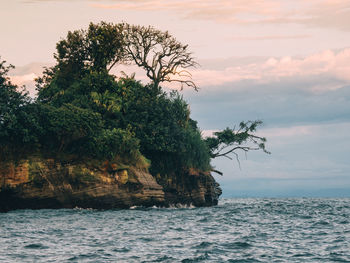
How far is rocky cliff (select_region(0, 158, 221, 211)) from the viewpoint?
4266 cm

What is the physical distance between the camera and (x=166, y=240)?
2519 cm

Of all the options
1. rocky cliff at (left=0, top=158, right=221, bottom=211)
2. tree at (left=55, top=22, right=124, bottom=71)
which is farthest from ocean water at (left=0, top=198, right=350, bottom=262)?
tree at (left=55, top=22, right=124, bottom=71)

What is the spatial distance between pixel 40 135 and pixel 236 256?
90.0 feet

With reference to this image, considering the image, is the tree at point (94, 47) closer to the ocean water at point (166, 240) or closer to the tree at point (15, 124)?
the tree at point (15, 124)

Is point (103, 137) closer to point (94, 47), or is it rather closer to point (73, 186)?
point (73, 186)

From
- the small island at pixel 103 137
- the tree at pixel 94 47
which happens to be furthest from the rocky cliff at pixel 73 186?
the tree at pixel 94 47

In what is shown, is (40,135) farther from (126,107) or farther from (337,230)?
(337,230)

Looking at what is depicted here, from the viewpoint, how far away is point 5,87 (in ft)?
148

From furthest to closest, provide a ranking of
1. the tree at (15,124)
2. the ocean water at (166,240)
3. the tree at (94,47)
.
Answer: the tree at (94,47) → the tree at (15,124) → the ocean water at (166,240)

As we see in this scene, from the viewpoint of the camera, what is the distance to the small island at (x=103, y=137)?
142 feet

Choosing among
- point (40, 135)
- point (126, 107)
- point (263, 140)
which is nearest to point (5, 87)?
point (40, 135)

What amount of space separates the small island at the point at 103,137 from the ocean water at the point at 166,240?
753 cm

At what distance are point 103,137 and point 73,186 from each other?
4856mm

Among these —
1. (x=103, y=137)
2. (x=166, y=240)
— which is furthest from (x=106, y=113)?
(x=166, y=240)
